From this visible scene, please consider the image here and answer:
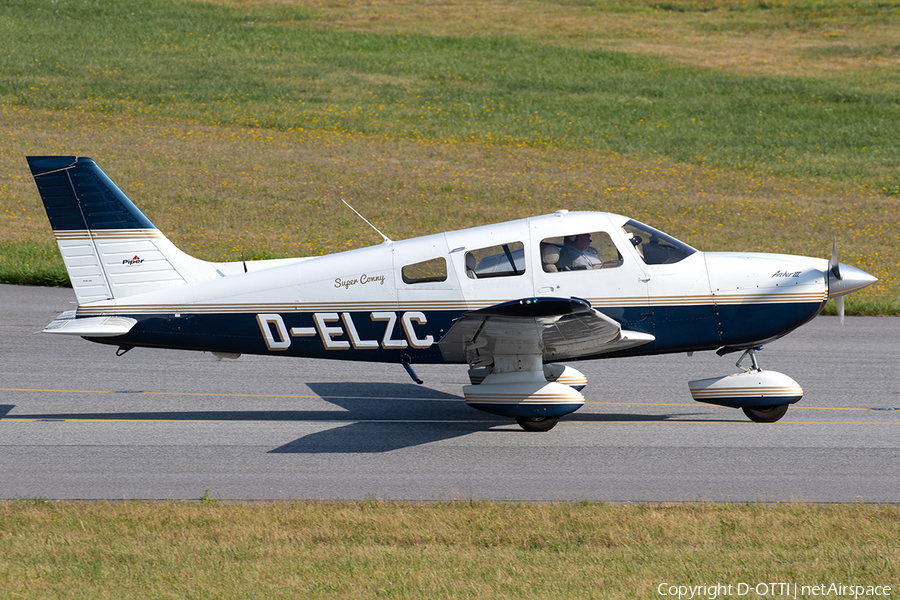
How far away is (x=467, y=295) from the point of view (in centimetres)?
1064

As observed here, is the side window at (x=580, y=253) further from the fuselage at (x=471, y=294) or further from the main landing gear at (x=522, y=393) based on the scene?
the main landing gear at (x=522, y=393)

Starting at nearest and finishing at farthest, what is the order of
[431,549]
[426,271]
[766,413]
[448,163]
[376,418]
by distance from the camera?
[431,549] → [426,271] → [766,413] → [376,418] → [448,163]

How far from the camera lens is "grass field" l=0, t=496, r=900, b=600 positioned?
22.4 ft

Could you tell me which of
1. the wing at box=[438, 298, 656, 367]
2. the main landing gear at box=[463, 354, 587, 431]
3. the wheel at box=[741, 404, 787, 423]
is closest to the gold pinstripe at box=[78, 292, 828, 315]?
the wing at box=[438, 298, 656, 367]

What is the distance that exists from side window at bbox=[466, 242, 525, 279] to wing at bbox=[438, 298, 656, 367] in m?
0.68

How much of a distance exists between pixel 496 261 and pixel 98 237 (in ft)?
15.7

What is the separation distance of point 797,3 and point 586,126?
29.7 meters

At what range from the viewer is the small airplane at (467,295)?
1059cm

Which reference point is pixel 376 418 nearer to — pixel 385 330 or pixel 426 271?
pixel 385 330

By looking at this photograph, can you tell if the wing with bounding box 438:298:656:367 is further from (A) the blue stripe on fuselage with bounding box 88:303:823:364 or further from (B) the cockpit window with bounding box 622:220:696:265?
(B) the cockpit window with bounding box 622:220:696:265

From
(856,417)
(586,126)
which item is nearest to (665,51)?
(586,126)

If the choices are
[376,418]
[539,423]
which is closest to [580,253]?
[539,423]

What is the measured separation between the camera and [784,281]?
10.6 metres

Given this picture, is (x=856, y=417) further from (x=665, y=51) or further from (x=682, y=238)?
(x=665, y=51)
